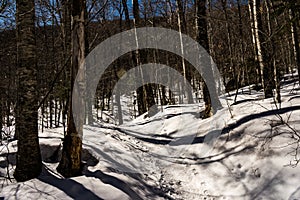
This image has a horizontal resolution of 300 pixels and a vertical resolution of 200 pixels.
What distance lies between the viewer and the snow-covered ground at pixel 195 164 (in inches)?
143

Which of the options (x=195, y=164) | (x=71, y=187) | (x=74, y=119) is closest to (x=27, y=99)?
(x=74, y=119)

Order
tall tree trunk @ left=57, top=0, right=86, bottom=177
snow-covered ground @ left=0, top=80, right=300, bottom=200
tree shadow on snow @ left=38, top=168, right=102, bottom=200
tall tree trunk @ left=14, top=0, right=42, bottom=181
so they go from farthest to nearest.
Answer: tall tree trunk @ left=57, top=0, right=86, bottom=177 < tall tree trunk @ left=14, top=0, right=42, bottom=181 < snow-covered ground @ left=0, top=80, right=300, bottom=200 < tree shadow on snow @ left=38, top=168, right=102, bottom=200

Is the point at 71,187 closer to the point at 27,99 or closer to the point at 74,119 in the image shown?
the point at 74,119

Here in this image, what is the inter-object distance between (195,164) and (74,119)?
2.63 m

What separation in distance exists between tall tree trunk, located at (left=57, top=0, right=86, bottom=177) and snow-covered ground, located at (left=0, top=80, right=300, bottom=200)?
0.79 ft

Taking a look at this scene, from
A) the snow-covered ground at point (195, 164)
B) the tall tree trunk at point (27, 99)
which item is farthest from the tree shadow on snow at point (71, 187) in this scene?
the tall tree trunk at point (27, 99)

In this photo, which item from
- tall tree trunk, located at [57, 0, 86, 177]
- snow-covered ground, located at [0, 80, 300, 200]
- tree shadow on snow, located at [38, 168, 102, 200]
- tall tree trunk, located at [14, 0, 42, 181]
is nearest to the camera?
tree shadow on snow, located at [38, 168, 102, 200]

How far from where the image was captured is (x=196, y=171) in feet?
16.3

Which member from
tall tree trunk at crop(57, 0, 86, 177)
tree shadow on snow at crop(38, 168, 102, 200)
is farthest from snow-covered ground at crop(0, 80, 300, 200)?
tall tree trunk at crop(57, 0, 86, 177)

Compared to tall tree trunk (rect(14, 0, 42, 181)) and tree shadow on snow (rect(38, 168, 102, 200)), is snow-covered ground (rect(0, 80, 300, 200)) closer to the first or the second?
tree shadow on snow (rect(38, 168, 102, 200))

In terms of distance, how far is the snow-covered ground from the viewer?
3641 mm

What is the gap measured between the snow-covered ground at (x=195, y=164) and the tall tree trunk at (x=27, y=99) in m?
0.25

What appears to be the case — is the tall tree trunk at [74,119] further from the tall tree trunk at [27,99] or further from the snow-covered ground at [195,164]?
the tall tree trunk at [27,99]

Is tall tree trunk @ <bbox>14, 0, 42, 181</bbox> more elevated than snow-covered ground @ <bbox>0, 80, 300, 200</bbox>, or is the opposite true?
tall tree trunk @ <bbox>14, 0, 42, 181</bbox>
